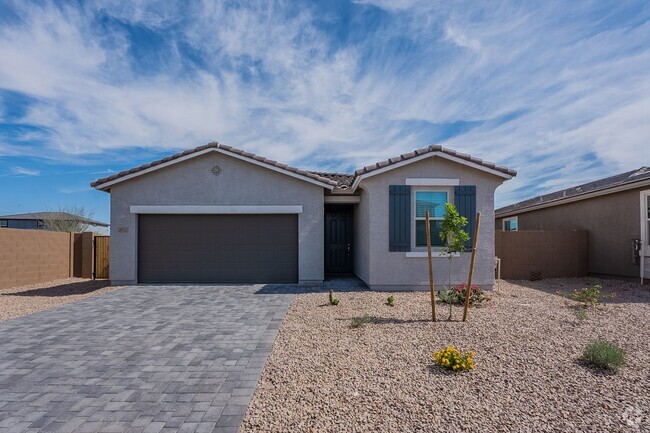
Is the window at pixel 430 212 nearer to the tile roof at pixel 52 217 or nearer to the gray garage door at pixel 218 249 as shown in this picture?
the gray garage door at pixel 218 249

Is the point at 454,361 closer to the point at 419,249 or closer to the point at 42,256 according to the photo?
the point at 419,249

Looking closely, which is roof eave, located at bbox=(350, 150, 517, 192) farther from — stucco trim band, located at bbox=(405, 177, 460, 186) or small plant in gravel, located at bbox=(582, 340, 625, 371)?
small plant in gravel, located at bbox=(582, 340, 625, 371)

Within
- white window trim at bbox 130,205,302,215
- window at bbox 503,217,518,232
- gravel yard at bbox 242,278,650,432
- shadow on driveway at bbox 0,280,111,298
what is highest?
white window trim at bbox 130,205,302,215

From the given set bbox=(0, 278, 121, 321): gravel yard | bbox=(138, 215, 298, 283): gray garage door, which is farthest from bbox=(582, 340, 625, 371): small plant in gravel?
bbox=(0, 278, 121, 321): gravel yard

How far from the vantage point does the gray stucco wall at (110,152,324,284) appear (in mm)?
10477

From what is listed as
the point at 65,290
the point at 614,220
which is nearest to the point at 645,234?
the point at 614,220

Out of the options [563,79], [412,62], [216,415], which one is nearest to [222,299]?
[216,415]

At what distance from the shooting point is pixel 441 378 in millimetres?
3902

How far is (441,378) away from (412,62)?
8143 mm

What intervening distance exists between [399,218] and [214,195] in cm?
564

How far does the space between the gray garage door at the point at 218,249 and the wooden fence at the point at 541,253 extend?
778 cm

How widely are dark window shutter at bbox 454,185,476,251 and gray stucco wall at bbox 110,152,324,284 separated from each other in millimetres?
3981

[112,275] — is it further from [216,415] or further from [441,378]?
[441,378]

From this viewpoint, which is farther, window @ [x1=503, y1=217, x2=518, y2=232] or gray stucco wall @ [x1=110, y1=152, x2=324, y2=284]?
window @ [x1=503, y1=217, x2=518, y2=232]
